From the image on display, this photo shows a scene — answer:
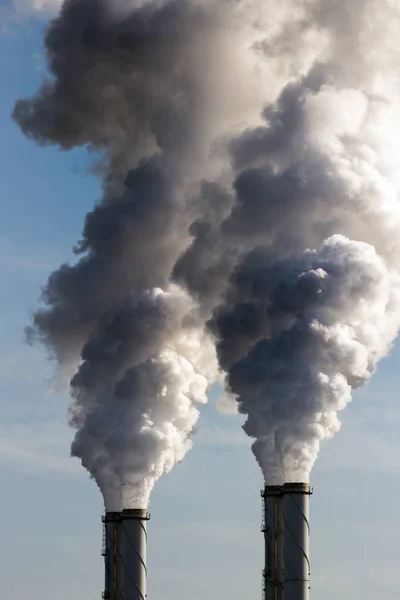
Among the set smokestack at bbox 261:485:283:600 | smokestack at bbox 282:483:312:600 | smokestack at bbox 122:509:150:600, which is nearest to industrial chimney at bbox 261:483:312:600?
smokestack at bbox 282:483:312:600

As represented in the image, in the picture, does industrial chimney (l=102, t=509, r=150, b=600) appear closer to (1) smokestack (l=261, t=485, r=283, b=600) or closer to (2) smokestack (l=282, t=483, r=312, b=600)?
(1) smokestack (l=261, t=485, r=283, b=600)

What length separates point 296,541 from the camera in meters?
103

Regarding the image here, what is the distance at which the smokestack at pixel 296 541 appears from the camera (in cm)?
10275

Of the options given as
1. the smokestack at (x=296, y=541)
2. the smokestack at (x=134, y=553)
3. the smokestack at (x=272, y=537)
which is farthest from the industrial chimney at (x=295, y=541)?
the smokestack at (x=134, y=553)

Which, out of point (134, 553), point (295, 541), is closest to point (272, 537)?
point (295, 541)

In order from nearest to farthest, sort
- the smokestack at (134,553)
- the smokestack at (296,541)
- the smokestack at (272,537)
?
the smokestack at (296,541) → the smokestack at (272,537) → the smokestack at (134,553)

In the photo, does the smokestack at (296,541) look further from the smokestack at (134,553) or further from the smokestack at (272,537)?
the smokestack at (134,553)

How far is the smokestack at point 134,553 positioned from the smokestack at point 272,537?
11306 millimetres

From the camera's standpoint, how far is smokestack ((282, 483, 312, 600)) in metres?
103

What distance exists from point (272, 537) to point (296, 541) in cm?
1121

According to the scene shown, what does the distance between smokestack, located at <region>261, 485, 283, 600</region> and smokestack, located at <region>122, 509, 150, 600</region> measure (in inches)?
445

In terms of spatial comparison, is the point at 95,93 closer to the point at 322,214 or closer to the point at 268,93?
the point at 268,93

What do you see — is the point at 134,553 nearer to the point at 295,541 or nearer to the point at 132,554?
the point at 132,554

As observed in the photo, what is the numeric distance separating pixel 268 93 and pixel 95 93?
612 inches
